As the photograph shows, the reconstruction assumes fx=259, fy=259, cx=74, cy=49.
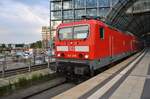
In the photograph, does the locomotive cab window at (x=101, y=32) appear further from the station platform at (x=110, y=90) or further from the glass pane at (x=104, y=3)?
the glass pane at (x=104, y=3)

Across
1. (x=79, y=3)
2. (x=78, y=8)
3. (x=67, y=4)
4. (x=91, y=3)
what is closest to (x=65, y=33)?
(x=91, y=3)

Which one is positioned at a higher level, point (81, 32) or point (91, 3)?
point (91, 3)

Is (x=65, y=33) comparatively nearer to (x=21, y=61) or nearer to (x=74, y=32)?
(x=74, y=32)

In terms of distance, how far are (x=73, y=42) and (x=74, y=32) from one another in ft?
1.75

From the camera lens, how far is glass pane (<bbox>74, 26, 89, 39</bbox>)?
12.7 m

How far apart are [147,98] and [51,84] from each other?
6.01 metres

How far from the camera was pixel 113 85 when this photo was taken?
9984mm

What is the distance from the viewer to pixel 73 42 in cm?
1305

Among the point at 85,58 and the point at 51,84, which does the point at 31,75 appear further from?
the point at 85,58

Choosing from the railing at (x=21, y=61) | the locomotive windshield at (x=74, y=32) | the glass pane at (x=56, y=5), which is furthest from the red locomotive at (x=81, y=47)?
the glass pane at (x=56, y=5)

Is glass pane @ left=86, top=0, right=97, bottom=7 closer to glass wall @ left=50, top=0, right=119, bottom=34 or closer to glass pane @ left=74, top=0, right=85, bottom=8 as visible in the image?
glass wall @ left=50, top=0, right=119, bottom=34

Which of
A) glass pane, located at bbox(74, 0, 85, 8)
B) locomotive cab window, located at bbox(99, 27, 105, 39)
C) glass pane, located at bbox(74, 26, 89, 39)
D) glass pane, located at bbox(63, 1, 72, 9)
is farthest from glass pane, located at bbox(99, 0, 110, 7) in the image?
glass pane, located at bbox(74, 26, 89, 39)

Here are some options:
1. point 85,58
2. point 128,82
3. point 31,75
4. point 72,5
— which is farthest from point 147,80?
point 72,5

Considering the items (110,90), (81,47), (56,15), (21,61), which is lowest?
(110,90)
